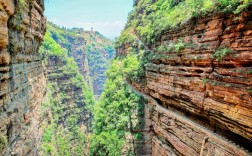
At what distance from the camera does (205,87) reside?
10.1 meters

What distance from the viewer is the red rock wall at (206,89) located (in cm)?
820

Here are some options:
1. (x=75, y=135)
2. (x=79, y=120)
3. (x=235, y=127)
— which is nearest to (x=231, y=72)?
(x=235, y=127)

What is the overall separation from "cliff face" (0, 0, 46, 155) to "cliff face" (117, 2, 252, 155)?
7.67 metres

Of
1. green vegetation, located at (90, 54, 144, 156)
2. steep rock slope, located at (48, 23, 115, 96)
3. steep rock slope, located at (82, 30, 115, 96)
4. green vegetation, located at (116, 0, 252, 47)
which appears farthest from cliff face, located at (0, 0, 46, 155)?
steep rock slope, located at (82, 30, 115, 96)

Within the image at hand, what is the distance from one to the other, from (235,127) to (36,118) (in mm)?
10775

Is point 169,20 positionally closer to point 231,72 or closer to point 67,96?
point 231,72

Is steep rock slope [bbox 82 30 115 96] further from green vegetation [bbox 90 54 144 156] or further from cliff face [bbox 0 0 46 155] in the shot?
cliff face [bbox 0 0 46 155]

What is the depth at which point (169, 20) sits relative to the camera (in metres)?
14.9

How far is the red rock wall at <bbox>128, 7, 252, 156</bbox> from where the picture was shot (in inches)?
323

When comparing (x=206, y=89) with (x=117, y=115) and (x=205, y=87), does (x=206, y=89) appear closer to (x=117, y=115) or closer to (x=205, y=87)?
(x=205, y=87)

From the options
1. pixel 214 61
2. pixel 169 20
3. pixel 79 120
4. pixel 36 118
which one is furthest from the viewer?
pixel 79 120

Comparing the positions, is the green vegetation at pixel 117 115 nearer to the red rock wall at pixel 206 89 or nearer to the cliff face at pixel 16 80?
the red rock wall at pixel 206 89

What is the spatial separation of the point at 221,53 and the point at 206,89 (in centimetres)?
182

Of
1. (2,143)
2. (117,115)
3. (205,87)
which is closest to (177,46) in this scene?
(205,87)
